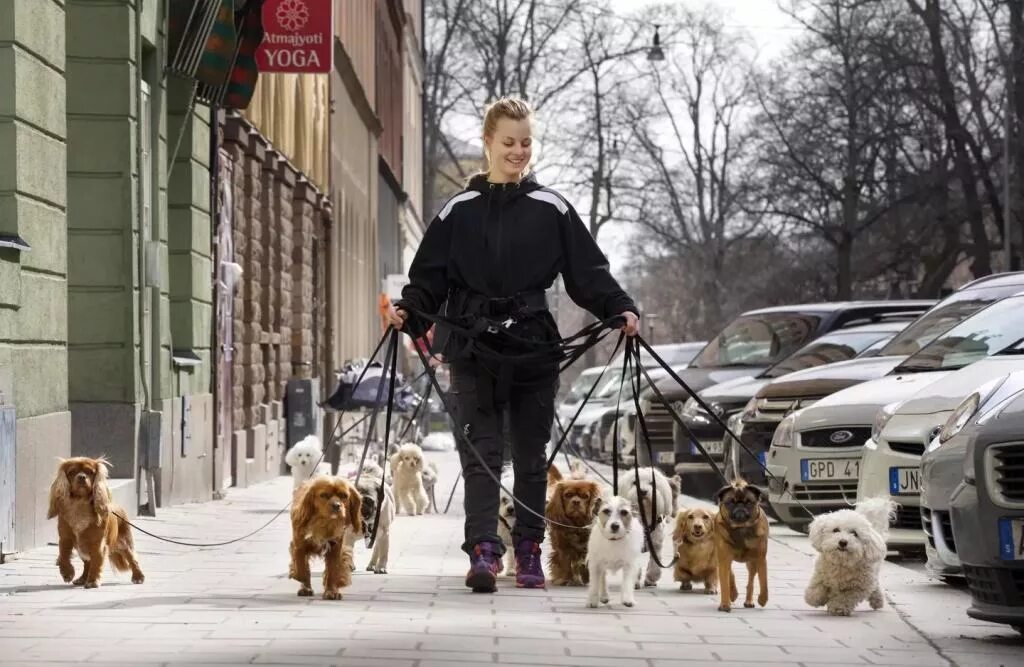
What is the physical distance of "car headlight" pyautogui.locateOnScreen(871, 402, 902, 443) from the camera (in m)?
11.7

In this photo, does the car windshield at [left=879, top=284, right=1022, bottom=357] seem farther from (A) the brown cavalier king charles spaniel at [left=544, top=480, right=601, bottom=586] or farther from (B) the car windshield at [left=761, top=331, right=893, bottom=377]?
(A) the brown cavalier king charles spaniel at [left=544, top=480, right=601, bottom=586]

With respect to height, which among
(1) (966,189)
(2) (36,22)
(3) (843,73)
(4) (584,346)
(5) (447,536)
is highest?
(3) (843,73)


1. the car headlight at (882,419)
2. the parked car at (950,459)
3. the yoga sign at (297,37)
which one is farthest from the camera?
the yoga sign at (297,37)

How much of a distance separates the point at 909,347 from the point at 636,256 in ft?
213

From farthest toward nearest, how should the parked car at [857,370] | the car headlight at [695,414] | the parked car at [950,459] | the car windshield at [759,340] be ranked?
the car windshield at [759,340] → the car headlight at [695,414] → the parked car at [857,370] → the parked car at [950,459]

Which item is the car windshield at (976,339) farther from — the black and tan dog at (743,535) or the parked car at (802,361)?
the parked car at (802,361)

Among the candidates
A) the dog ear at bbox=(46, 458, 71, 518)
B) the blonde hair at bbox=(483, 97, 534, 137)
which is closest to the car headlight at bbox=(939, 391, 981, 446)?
the blonde hair at bbox=(483, 97, 534, 137)

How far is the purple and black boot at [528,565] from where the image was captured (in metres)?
9.96

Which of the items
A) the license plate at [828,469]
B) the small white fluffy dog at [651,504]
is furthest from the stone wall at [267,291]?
the small white fluffy dog at [651,504]

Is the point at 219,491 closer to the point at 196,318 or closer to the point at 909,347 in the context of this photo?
the point at 196,318

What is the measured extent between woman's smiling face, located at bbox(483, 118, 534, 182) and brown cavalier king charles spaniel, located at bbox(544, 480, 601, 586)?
5.46 ft

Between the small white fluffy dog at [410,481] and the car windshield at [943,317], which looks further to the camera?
the small white fluffy dog at [410,481]

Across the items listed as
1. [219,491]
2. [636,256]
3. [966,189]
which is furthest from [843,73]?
[219,491]

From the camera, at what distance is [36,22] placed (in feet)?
40.7
